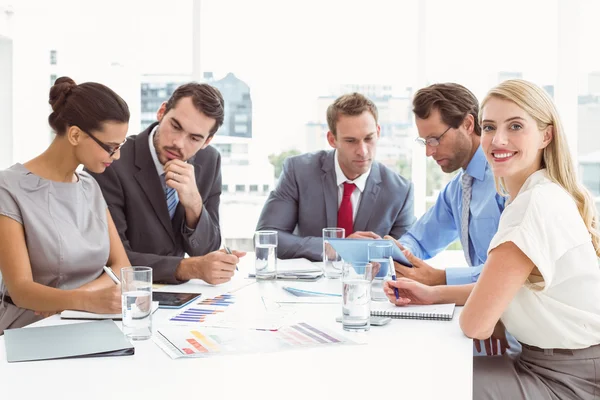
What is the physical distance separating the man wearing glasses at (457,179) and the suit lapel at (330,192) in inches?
17.2

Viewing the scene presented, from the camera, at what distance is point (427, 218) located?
3.34 metres

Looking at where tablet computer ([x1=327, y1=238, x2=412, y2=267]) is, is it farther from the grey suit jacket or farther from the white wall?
the white wall

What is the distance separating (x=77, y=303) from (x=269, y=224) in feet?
5.42

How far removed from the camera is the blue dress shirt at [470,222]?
281 centimetres

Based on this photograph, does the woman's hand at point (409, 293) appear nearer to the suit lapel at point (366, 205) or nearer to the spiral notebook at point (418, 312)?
the spiral notebook at point (418, 312)

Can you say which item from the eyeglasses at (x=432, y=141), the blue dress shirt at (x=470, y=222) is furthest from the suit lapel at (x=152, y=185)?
the eyeglasses at (x=432, y=141)

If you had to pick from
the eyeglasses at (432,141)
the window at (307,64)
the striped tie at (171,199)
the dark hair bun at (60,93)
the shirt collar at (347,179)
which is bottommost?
the striped tie at (171,199)

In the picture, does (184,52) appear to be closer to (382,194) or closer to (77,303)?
(382,194)

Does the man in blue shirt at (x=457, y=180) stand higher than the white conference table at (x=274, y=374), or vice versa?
the man in blue shirt at (x=457, y=180)

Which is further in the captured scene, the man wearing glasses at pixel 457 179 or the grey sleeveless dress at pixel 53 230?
the man wearing glasses at pixel 457 179

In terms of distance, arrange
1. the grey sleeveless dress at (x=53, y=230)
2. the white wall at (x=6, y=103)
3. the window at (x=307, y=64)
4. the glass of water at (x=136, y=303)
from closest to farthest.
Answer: the glass of water at (x=136, y=303) → the grey sleeveless dress at (x=53, y=230) → the window at (x=307, y=64) → the white wall at (x=6, y=103)

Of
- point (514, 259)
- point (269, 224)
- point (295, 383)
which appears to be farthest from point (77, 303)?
point (269, 224)

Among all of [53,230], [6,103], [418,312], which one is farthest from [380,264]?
[6,103]

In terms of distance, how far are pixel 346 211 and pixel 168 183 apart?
41.7 inches
